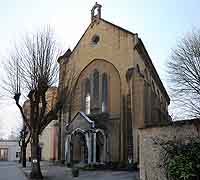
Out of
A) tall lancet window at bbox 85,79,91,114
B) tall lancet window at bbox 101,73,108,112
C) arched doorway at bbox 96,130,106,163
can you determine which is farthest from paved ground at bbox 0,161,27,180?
tall lancet window at bbox 101,73,108,112

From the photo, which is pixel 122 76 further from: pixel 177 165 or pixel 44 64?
pixel 177 165

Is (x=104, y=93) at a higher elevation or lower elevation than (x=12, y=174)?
higher

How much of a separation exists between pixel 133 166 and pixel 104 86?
10.8 metres

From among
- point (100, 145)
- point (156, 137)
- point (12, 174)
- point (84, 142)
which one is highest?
point (156, 137)

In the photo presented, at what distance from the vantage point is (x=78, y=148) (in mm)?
36281

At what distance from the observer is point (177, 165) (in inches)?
500

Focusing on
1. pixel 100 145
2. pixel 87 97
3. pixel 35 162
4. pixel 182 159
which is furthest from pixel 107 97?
pixel 182 159

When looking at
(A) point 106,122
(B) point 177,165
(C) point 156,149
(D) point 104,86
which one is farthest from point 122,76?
(B) point 177,165

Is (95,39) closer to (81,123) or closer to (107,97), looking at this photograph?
(107,97)

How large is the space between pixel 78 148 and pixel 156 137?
21703mm

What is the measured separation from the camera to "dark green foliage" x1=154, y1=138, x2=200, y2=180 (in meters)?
12.2

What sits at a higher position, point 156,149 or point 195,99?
point 195,99

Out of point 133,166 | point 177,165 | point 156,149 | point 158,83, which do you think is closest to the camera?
point 177,165

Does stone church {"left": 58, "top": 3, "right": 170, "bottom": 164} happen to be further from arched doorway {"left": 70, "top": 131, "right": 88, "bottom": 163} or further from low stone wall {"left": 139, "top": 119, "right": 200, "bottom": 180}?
low stone wall {"left": 139, "top": 119, "right": 200, "bottom": 180}
